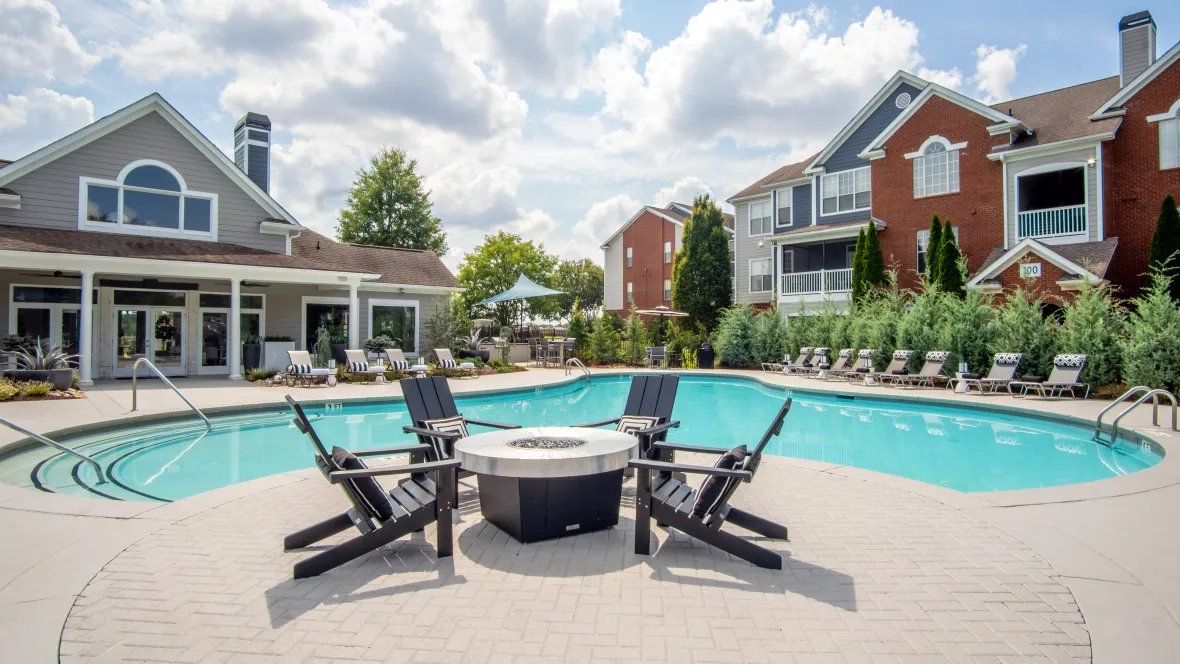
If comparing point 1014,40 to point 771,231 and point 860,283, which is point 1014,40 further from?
point 771,231

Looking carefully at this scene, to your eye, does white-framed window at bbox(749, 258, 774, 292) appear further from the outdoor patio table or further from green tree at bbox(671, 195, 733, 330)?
the outdoor patio table

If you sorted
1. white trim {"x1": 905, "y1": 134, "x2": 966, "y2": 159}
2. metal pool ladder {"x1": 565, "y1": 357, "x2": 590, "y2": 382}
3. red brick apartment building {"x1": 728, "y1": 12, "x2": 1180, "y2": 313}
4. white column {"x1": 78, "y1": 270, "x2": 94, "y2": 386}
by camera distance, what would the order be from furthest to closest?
white trim {"x1": 905, "y1": 134, "x2": 966, "y2": 159} → metal pool ladder {"x1": 565, "y1": 357, "x2": 590, "y2": 382} → red brick apartment building {"x1": 728, "y1": 12, "x2": 1180, "y2": 313} → white column {"x1": 78, "y1": 270, "x2": 94, "y2": 386}

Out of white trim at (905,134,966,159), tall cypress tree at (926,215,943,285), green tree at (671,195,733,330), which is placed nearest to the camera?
tall cypress tree at (926,215,943,285)

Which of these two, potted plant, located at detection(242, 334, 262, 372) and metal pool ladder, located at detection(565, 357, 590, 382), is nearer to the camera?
metal pool ladder, located at detection(565, 357, 590, 382)

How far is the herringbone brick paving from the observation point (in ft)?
8.54

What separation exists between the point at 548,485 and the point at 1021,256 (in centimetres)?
1667

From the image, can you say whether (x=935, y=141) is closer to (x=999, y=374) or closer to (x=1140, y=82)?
(x=1140, y=82)

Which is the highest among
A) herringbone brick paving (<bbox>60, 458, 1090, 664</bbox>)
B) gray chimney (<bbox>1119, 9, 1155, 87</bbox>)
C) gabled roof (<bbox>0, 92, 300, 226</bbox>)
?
gray chimney (<bbox>1119, 9, 1155, 87</bbox>)

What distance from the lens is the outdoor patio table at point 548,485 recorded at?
387cm

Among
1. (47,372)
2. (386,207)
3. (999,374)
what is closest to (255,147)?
(47,372)

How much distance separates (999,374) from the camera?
13203 mm

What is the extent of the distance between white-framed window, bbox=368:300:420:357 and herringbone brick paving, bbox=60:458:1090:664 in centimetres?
1599

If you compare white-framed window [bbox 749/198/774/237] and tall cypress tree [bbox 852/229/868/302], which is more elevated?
white-framed window [bbox 749/198/774/237]

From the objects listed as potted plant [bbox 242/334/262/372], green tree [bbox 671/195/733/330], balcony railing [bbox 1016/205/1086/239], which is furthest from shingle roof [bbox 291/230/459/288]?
balcony railing [bbox 1016/205/1086/239]
